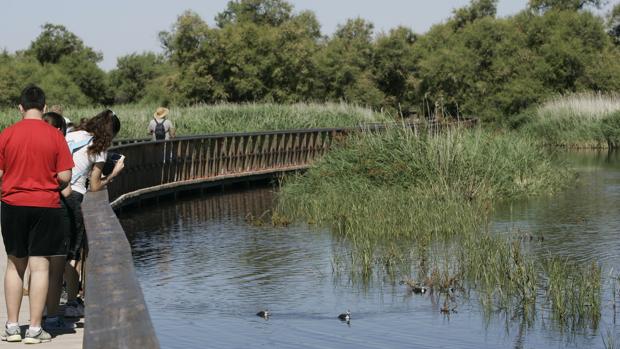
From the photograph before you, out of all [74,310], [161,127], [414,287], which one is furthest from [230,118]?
[74,310]

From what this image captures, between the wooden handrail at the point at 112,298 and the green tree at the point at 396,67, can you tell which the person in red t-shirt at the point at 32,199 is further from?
the green tree at the point at 396,67

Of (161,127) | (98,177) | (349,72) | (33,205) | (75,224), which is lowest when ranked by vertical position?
(75,224)

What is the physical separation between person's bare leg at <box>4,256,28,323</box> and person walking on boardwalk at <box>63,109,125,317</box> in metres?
1.00

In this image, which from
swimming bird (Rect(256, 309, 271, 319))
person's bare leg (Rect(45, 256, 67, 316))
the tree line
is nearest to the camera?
person's bare leg (Rect(45, 256, 67, 316))

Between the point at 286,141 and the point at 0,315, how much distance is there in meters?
26.4

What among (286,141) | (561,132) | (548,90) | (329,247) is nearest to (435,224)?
(329,247)

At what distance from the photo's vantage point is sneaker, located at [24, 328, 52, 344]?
8.12m

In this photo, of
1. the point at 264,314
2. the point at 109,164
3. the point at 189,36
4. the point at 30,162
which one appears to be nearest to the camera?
the point at 30,162

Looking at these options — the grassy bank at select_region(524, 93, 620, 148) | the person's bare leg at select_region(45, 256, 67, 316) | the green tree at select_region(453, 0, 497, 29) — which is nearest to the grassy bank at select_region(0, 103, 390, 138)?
the grassy bank at select_region(524, 93, 620, 148)

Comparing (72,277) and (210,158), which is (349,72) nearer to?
(210,158)

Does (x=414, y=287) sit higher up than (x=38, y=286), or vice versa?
(x=38, y=286)

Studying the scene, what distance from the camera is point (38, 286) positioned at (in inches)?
327

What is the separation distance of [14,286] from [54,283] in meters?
0.58

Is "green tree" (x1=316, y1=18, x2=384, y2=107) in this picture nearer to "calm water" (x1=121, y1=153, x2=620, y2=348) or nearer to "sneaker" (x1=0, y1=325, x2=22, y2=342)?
"calm water" (x1=121, y1=153, x2=620, y2=348)
